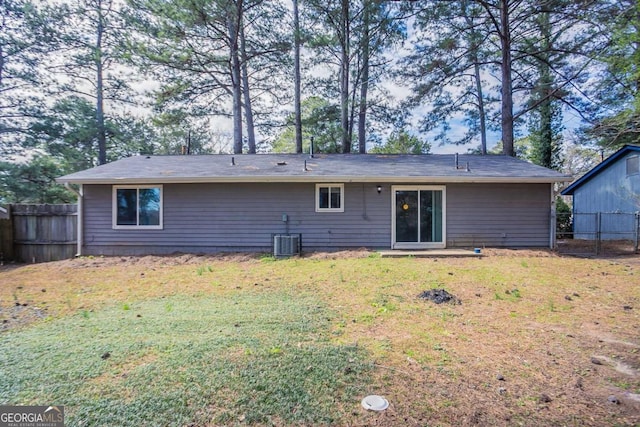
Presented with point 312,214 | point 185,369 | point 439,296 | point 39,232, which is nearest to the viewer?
point 185,369

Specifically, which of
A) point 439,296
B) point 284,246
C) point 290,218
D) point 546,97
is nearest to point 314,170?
point 290,218

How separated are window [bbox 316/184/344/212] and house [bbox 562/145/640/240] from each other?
806cm

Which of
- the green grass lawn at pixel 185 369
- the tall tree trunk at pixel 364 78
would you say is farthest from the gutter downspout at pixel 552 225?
the tall tree trunk at pixel 364 78

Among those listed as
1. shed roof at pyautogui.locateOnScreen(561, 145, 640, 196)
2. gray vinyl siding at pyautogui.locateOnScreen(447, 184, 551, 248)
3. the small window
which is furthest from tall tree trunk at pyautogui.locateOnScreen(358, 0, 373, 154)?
the small window

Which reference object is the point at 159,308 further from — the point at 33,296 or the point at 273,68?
the point at 273,68

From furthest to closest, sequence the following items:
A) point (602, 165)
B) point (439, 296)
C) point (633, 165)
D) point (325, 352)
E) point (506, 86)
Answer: point (506, 86)
point (602, 165)
point (633, 165)
point (439, 296)
point (325, 352)

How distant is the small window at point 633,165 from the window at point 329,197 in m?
11.3

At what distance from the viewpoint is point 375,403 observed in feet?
6.89

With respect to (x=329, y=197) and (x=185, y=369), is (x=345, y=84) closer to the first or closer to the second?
(x=329, y=197)

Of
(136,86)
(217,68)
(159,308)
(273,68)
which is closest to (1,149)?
(136,86)

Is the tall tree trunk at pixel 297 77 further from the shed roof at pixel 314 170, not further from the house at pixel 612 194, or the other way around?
the house at pixel 612 194

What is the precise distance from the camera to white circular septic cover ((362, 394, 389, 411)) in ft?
6.73

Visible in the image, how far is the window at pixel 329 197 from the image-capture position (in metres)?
9.38

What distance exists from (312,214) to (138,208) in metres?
5.26
